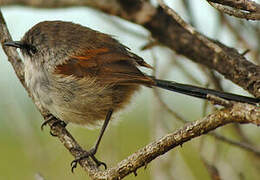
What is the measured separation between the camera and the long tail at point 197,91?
11.4 feet

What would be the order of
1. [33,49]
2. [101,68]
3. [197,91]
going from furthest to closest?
[33,49] < [101,68] < [197,91]

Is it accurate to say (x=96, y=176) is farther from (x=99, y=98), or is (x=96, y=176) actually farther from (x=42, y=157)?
(x=42, y=157)

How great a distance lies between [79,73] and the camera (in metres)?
4.36

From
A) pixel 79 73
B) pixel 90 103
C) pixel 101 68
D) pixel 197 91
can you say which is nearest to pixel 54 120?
pixel 90 103

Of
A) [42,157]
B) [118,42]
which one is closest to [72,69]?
[118,42]

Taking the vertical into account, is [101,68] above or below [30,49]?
below

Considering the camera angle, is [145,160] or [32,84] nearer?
[145,160]

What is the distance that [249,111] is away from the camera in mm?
2496

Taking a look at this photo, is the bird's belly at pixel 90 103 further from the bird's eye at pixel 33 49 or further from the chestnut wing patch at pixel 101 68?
the bird's eye at pixel 33 49

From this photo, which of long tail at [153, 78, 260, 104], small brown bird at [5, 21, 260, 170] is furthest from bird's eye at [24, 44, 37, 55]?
long tail at [153, 78, 260, 104]

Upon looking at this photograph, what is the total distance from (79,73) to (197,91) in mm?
1161

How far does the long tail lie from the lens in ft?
11.4

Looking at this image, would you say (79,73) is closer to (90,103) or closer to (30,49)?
(90,103)

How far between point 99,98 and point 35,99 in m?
0.61
